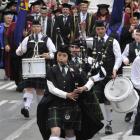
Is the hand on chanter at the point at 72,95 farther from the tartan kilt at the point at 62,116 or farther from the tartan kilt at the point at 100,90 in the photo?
the tartan kilt at the point at 100,90

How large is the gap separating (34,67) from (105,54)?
4.37 ft

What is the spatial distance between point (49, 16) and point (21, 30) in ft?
7.87

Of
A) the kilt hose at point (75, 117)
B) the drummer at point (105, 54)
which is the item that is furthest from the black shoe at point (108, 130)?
the kilt hose at point (75, 117)

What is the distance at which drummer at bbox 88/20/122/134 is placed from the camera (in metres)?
11.5

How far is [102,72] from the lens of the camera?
430 inches

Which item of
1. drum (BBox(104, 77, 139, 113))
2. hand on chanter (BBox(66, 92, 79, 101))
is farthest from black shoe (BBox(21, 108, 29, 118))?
hand on chanter (BBox(66, 92, 79, 101))

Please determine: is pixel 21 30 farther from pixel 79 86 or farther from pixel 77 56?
pixel 79 86

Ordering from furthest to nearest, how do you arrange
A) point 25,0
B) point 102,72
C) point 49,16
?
point 49,16, point 25,0, point 102,72

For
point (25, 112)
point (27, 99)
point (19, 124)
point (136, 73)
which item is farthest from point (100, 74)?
point (25, 112)

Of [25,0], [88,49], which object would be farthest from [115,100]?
[25,0]

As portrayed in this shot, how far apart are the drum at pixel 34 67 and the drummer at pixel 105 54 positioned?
0.95 m

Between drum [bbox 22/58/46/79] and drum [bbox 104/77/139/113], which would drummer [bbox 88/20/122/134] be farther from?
drum [bbox 104/77/139/113]

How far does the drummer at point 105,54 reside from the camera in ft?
37.7

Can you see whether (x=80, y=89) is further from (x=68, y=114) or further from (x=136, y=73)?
(x=136, y=73)
